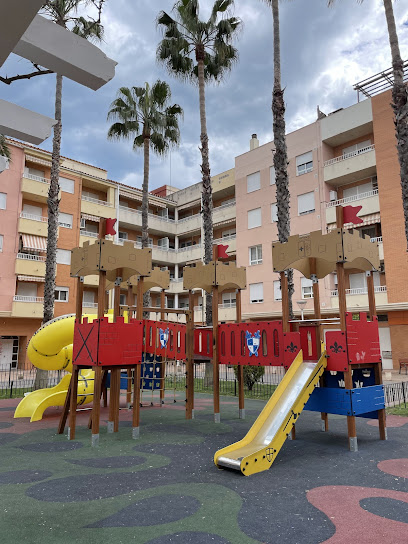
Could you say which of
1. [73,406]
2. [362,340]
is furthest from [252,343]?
[73,406]

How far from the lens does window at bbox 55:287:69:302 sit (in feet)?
101

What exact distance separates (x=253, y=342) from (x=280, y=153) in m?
7.14

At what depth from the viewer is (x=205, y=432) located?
8.91 meters

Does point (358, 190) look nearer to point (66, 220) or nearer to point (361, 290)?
point (361, 290)

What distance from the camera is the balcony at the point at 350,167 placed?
26.5 m

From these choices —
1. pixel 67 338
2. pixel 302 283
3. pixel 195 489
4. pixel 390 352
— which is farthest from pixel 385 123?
pixel 195 489

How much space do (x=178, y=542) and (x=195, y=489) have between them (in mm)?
1521

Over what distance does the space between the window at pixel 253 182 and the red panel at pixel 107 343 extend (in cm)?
2638

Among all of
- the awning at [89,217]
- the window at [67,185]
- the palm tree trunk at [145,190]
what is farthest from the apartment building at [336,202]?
the window at [67,185]

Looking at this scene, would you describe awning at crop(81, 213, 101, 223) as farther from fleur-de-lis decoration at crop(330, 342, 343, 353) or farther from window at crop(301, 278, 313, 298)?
fleur-de-lis decoration at crop(330, 342, 343, 353)

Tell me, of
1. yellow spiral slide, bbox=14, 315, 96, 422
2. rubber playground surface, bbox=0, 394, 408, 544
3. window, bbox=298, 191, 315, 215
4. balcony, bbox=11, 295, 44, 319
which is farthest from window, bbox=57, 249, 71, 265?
rubber playground surface, bbox=0, 394, 408, 544

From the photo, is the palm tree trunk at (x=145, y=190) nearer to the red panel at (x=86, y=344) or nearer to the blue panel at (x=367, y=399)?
the red panel at (x=86, y=344)

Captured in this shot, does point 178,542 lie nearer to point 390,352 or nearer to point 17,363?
point 390,352

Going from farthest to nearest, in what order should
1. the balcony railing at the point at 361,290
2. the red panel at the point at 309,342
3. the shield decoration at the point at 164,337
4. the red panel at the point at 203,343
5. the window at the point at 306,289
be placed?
the window at the point at 306,289 < the balcony railing at the point at 361,290 < the shield decoration at the point at 164,337 < the red panel at the point at 203,343 < the red panel at the point at 309,342
